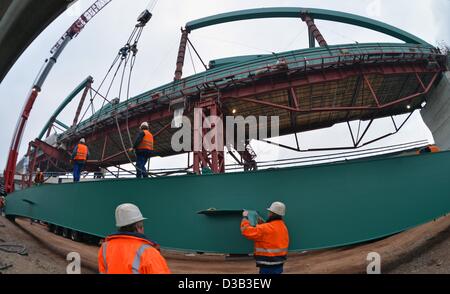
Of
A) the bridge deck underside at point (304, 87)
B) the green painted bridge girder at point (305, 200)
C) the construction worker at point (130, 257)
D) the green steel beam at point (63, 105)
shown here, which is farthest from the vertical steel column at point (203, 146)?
the green steel beam at point (63, 105)

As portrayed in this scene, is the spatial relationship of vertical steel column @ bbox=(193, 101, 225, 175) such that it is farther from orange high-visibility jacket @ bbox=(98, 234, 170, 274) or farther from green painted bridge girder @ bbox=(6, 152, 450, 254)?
orange high-visibility jacket @ bbox=(98, 234, 170, 274)

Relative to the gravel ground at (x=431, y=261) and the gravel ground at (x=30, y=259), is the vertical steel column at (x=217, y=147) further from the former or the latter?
the gravel ground at (x=431, y=261)

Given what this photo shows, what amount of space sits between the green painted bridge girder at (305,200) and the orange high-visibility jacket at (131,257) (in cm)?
363

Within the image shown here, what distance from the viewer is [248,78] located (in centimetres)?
1286

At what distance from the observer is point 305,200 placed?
5266mm

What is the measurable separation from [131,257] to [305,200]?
4.15 metres

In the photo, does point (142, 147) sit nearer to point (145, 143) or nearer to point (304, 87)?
point (145, 143)

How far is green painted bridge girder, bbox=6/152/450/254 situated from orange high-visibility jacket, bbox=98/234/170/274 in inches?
143

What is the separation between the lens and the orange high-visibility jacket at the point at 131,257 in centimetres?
182

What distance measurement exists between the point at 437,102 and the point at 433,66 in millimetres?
2246

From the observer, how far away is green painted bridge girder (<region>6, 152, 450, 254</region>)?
197 inches

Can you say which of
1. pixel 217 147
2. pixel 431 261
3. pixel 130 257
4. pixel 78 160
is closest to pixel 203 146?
pixel 217 147
